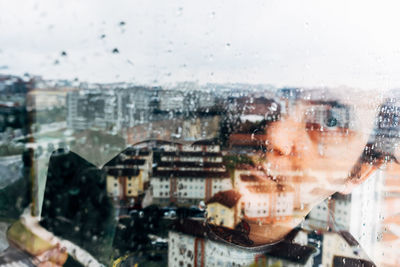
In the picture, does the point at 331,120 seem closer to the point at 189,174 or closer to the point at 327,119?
the point at 327,119

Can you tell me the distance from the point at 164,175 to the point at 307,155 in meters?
0.48

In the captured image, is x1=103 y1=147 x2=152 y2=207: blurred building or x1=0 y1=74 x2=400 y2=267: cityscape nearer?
x1=0 y1=74 x2=400 y2=267: cityscape

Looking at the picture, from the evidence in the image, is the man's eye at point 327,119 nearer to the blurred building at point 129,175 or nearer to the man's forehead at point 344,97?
the man's forehead at point 344,97

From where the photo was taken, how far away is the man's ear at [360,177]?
128 centimetres

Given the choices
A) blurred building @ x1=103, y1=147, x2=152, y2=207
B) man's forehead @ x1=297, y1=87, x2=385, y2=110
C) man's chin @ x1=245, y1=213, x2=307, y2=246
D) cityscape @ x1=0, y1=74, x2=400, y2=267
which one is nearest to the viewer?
cityscape @ x1=0, y1=74, x2=400, y2=267

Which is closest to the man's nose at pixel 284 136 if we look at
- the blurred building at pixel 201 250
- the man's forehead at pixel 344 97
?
the man's forehead at pixel 344 97

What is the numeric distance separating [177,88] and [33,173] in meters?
0.46

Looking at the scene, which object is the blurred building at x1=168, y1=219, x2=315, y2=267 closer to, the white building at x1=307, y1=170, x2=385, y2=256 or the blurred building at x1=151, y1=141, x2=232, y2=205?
the blurred building at x1=151, y1=141, x2=232, y2=205

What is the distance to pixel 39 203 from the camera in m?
0.94

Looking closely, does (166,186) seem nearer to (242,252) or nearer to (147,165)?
(147,165)

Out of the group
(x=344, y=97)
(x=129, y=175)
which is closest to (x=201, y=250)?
(x=129, y=175)

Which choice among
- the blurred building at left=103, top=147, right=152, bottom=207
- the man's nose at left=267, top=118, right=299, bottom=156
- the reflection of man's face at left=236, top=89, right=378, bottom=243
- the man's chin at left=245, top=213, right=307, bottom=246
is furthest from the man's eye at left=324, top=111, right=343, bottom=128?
the blurred building at left=103, top=147, right=152, bottom=207

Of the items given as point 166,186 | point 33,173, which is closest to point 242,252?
point 166,186

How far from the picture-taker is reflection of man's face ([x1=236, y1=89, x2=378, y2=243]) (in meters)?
1.13
